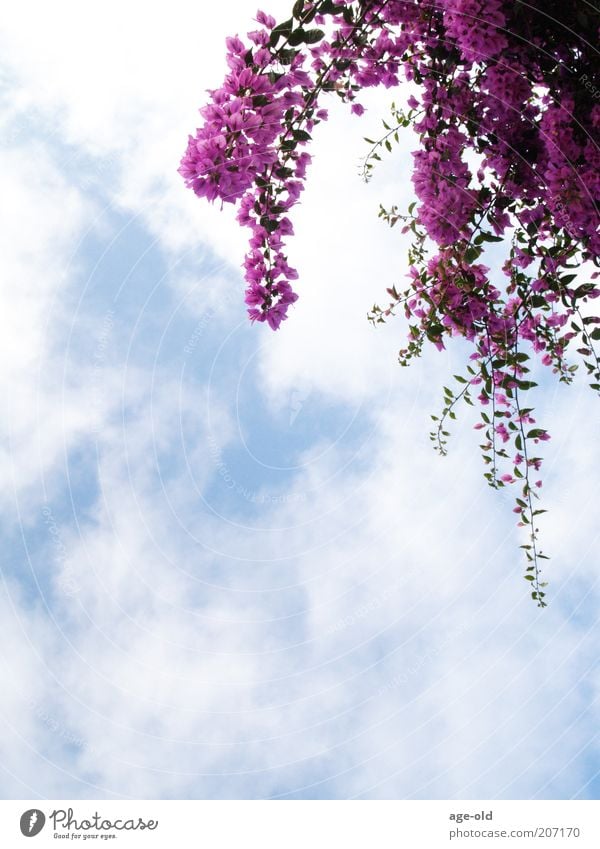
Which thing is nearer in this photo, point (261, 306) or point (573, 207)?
point (573, 207)

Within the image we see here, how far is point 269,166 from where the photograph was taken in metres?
3.55

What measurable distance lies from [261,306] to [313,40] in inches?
54.0

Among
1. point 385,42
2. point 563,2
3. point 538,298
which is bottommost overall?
point 538,298

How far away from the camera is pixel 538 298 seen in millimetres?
4023

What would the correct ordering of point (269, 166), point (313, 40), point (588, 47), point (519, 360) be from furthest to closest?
point (519, 360) < point (269, 166) < point (588, 47) < point (313, 40)

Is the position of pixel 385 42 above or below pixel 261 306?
above

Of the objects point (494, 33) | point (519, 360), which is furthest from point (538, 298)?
point (494, 33)

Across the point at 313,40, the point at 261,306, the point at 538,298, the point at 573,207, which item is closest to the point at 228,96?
the point at 313,40

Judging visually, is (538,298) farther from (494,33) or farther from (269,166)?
(269,166)

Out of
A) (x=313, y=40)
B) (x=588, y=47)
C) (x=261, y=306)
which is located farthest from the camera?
(x=261, y=306)

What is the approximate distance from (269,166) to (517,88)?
53.7 inches

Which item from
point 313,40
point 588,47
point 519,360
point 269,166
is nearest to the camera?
point 313,40

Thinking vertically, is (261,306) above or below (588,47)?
below

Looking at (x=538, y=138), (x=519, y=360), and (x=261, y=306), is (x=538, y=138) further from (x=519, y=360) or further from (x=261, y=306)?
(x=261, y=306)
